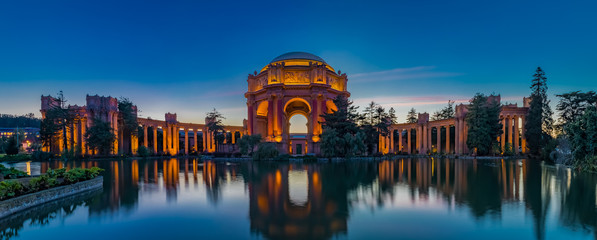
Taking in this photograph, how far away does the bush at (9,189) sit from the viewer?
9242mm

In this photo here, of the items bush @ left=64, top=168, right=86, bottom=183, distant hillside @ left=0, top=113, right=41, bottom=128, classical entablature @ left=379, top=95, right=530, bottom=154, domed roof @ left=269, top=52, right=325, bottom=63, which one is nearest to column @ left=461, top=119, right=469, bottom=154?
classical entablature @ left=379, top=95, right=530, bottom=154

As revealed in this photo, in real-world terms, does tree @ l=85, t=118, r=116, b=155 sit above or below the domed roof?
Answer: below

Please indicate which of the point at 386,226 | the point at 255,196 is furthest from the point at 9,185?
the point at 386,226

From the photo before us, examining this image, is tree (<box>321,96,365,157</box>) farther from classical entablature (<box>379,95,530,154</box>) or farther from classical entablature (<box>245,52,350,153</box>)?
classical entablature (<box>379,95,530,154</box>)

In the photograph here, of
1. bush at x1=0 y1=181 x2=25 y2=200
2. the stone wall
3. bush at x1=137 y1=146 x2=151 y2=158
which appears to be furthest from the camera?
bush at x1=137 y1=146 x2=151 y2=158

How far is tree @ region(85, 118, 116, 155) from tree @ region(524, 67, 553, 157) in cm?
5477

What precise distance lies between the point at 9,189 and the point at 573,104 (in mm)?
51632

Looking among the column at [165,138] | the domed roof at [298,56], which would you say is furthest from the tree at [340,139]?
the column at [165,138]

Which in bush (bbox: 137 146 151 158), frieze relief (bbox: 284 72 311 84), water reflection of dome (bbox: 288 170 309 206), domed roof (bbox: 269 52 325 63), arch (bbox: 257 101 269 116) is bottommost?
bush (bbox: 137 146 151 158)

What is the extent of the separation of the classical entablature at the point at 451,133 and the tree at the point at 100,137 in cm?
4447

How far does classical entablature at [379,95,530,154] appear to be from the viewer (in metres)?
42.3

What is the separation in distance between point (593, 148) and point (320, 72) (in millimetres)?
30619

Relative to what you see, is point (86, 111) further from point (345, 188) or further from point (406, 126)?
point (406, 126)

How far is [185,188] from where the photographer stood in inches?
553
